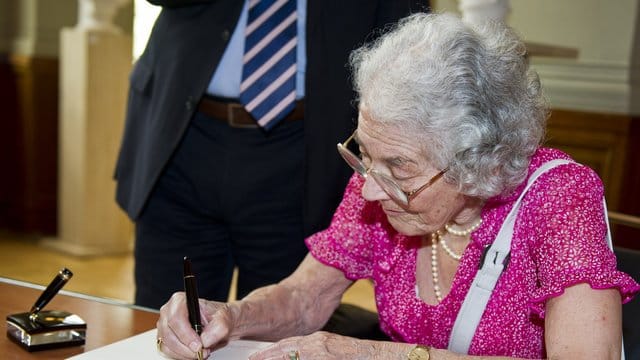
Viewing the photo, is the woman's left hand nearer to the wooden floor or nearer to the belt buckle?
the belt buckle

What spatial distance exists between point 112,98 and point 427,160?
4.17 metres

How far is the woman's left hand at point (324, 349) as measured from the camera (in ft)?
5.53

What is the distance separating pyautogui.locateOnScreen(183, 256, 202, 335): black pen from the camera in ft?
5.77

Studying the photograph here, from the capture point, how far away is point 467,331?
6.22 feet

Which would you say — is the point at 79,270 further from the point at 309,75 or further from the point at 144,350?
the point at 144,350

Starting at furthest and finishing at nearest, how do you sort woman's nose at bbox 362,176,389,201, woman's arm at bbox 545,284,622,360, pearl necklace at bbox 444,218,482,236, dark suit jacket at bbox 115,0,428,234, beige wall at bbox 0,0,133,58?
1. beige wall at bbox 0,0,133,58
2. dark suit jacket at bbox 115,0,428,234
3. pearl necklace at bbox 444,218,482,236
4. woman's nose at bbox 362,176,389,201
5. woman's arm at bbox 545,284,622,360

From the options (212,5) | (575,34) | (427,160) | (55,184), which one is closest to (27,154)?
(55,184)

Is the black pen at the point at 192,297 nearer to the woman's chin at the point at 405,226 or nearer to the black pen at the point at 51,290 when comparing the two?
the black pen at the point at 51,290

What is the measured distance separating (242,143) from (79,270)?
10.8ft

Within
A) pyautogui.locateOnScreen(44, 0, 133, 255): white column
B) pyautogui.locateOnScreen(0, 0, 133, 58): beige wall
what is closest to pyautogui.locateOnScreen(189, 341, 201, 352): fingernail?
pyautogui.locateOnScreen(44, 0, 133, 255): white column

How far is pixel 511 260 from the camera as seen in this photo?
1.88 meters

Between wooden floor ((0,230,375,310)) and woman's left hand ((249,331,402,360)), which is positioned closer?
woman's left hand ((249,331,402,360))

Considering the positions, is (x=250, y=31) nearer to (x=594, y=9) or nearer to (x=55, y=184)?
(x=594, y=9)

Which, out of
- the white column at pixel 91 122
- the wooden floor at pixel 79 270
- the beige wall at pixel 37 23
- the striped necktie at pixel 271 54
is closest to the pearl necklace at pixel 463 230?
the striped necktie at pixel 271 54
